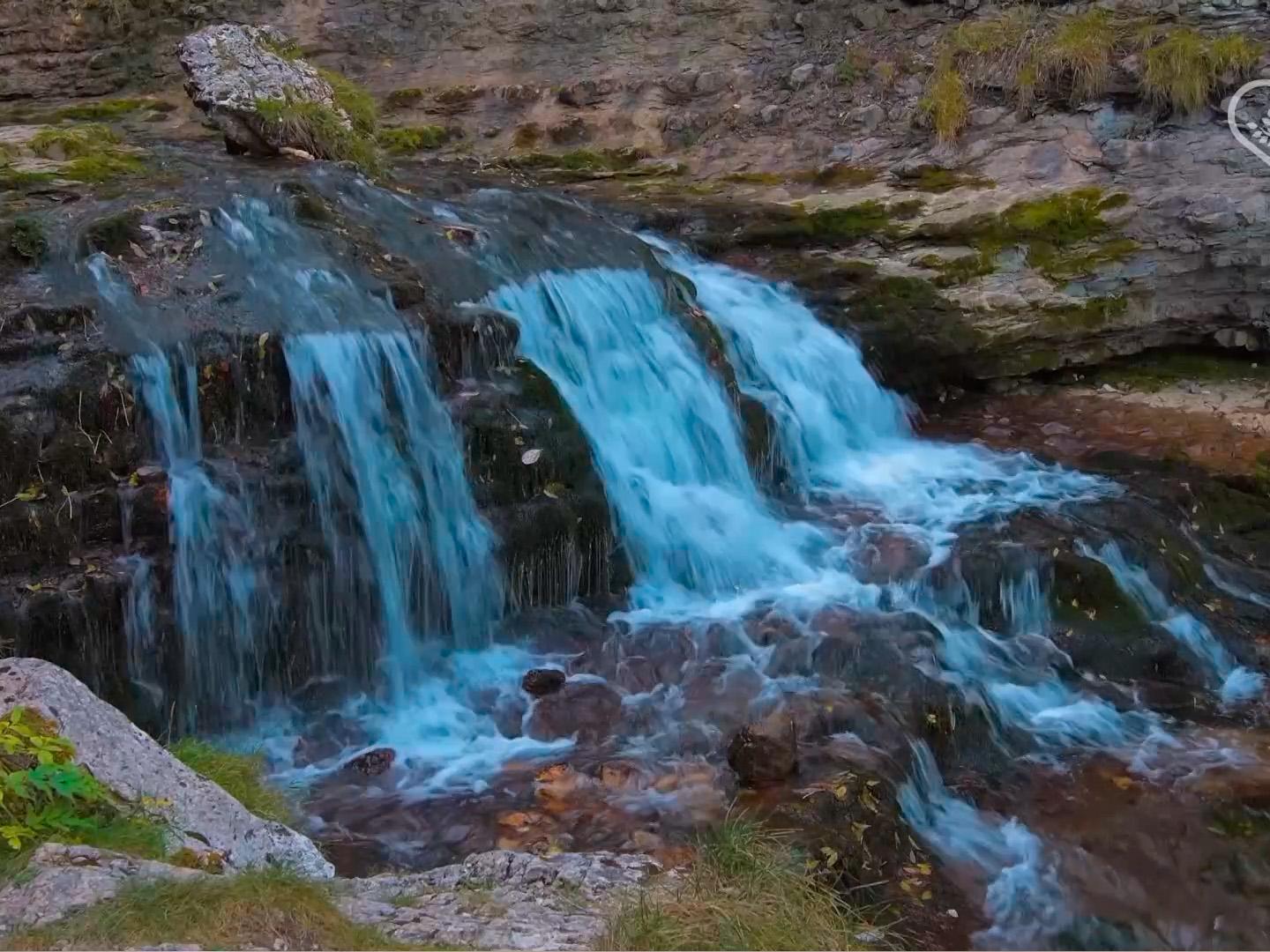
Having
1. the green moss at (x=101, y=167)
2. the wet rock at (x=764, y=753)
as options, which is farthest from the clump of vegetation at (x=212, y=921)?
the green moss at (x=101, y=167)

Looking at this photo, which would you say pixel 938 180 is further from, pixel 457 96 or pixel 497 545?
pixel 497 545

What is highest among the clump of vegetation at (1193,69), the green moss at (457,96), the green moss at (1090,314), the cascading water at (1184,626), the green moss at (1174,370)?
the green moss at (457,96)

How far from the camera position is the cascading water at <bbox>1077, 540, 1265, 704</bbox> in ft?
18.3

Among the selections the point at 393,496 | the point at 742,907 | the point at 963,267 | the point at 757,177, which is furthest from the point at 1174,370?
the point at 742,907

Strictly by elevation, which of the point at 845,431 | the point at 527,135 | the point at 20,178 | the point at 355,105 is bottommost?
the point at 845,431

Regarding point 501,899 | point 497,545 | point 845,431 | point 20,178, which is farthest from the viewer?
point 845,431

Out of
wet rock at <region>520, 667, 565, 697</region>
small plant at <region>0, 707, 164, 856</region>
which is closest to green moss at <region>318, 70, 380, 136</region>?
wet rock at <region>520, 667, 565, 697</region>

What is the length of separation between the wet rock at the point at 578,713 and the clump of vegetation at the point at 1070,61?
6.81m

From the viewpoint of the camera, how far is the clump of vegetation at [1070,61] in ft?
29.5

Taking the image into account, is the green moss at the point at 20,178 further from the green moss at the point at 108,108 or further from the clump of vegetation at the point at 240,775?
the green moss at the point at 108,108

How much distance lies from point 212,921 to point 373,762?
7.30ft

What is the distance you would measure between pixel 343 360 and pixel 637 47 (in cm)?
796

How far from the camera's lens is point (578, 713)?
17.0 ft

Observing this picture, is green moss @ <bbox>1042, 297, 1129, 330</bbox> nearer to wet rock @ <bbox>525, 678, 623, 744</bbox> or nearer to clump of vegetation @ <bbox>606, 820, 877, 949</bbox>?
wet rock @ <bbox>525, 678, 623, 744</bbox>
